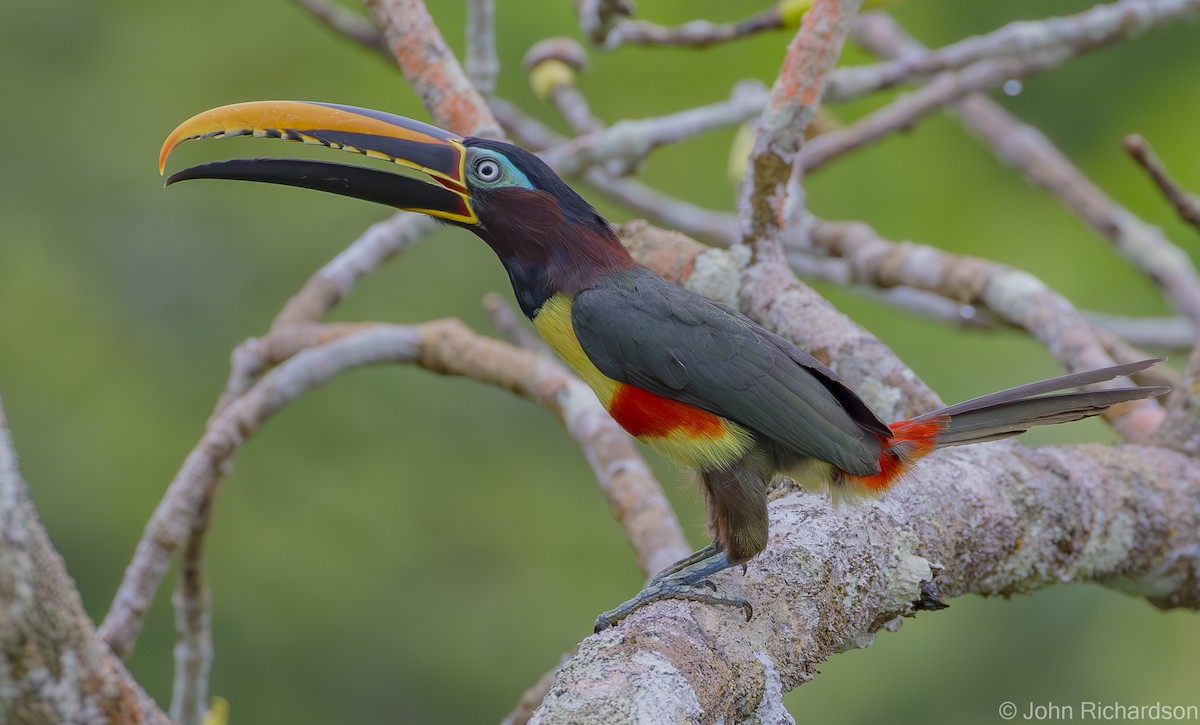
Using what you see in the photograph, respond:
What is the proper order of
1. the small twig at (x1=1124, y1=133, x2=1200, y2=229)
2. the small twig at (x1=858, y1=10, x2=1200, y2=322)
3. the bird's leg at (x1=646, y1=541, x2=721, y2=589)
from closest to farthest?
the bird's leg at (x1=646, y1=541, x2=721, y2=589) → the small twig at (x1=1124, y1=133, x2=1200, y2=229) → the small twig at (x1=858, y1=10, x2=1200, y2=322)

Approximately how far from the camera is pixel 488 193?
7.93 feet

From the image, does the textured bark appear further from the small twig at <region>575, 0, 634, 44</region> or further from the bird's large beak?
the small twig at <region>575, 0, 634, 44</region>

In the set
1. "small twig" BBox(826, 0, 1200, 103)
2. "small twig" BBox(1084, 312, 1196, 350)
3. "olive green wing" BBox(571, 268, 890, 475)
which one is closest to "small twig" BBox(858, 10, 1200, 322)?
"small twig" BBox(826, 0, 1200, 103)

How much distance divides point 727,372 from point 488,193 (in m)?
0.56

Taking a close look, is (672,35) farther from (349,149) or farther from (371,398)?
(371,398)

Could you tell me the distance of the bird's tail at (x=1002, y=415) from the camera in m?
2.31

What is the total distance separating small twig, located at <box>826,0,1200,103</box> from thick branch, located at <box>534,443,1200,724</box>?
54.8 inches

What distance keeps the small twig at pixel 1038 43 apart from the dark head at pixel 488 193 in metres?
1.49

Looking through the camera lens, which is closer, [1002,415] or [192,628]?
[1002,415]

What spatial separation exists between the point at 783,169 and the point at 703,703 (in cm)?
145

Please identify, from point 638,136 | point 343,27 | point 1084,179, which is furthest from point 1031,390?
point 343,27

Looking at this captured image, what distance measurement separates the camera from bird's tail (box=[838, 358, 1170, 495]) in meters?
2.31

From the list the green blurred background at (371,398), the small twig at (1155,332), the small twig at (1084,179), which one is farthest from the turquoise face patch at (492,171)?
the green blurred background at (371,398)

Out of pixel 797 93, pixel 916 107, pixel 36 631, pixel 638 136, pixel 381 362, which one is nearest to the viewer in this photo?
pixel 36 631
